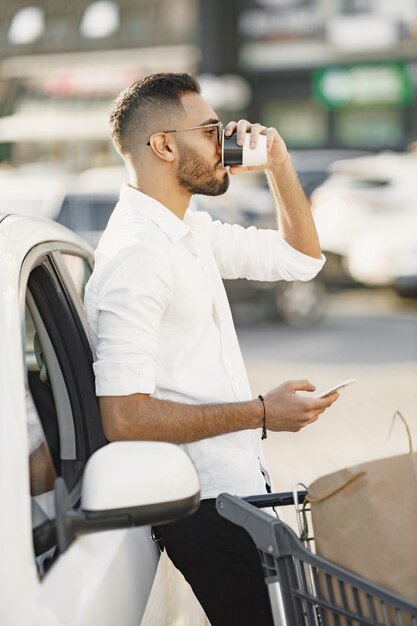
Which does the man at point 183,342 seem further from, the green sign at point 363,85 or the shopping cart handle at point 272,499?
the green sign at point 363,85

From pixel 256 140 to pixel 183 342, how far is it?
594 millimetres

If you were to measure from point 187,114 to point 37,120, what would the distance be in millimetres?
28901

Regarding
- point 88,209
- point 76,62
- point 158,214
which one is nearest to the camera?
point 158,214

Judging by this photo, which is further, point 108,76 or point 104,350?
point 108,76

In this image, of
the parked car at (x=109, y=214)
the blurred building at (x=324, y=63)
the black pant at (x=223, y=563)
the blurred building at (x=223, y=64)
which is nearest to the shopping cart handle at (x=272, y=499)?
the black pant at (x=223, y=563)

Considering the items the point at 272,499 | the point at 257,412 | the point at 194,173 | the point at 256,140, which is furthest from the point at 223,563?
the point at 256,140

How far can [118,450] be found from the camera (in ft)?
6.00

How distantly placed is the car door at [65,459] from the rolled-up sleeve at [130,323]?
0.52ft

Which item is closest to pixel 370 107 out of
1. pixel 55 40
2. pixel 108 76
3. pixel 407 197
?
pixel 108 76

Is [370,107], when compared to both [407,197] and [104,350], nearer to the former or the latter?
[407,197]

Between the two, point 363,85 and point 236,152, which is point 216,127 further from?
point 363,85

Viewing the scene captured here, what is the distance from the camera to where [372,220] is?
547 inches

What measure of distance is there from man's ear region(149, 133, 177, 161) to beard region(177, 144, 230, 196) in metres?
0.02

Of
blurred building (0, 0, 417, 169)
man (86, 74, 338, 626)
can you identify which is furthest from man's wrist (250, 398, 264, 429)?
blurred building (0, 0, 417, 169)
